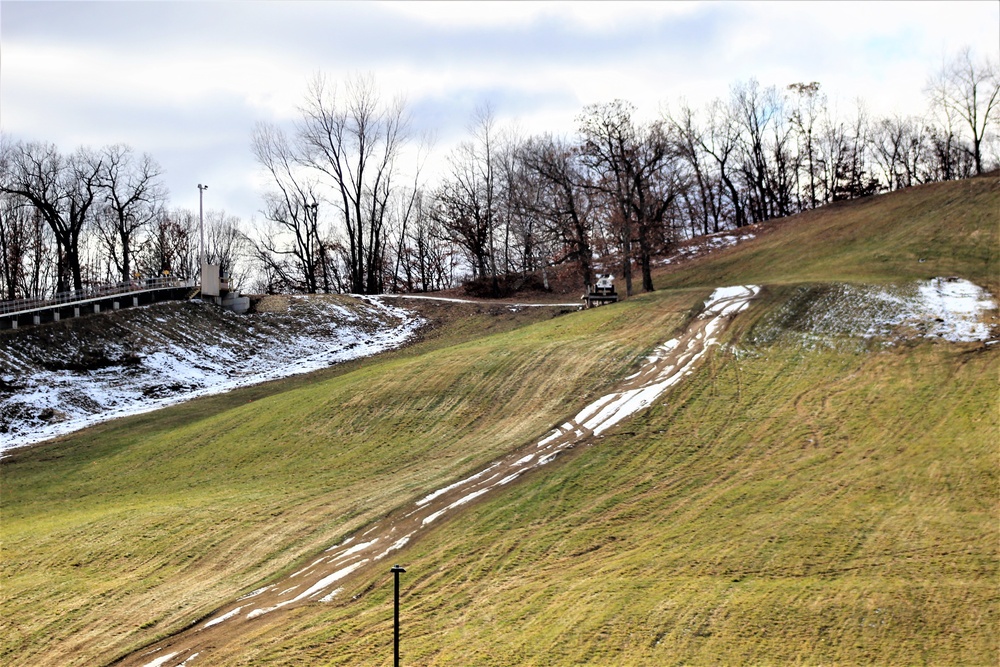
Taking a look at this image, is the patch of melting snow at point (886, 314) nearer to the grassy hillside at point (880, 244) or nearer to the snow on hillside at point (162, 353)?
the grassy hillside at point (880, 244)

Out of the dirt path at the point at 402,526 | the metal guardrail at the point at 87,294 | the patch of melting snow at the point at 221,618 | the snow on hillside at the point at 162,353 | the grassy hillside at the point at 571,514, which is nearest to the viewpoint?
the grassy hillside at the point at 571,514

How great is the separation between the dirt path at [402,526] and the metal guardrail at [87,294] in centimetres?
2581

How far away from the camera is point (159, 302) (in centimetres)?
4034

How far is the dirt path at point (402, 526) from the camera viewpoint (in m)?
12.0

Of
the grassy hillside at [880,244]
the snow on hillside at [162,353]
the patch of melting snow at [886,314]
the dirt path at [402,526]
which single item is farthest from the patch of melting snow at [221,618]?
the grassy hillside at [880,244]

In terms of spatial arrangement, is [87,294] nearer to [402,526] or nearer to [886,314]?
[402,526]

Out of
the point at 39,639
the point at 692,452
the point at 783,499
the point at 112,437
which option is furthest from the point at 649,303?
the point at 39,639

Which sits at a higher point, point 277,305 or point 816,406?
point 277,305

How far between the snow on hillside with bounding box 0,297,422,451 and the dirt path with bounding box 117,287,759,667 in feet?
56.0

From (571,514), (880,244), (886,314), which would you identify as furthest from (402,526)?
(880,244)

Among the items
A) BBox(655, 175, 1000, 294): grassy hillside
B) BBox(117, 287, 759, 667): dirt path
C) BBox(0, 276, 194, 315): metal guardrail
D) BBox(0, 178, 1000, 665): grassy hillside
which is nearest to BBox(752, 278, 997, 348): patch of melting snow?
BBox(0, 178, 1000, 665): grassy hillside

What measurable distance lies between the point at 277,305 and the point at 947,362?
1360 inches

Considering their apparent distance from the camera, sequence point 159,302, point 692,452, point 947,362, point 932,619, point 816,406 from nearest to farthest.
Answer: point 932,619 < point 692,452 < point 816,406 < point 947,362 < point 159,302

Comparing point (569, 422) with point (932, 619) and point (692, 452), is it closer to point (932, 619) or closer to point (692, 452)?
point (692, 452)
